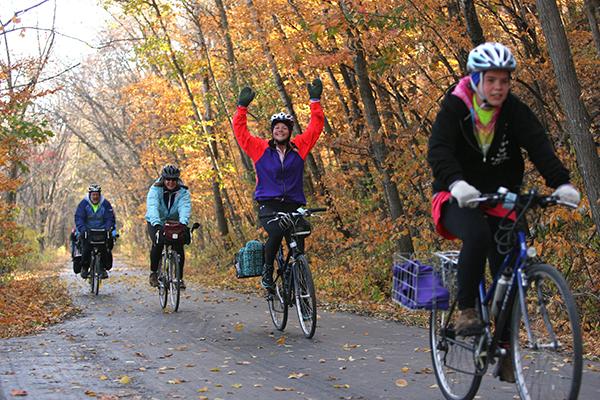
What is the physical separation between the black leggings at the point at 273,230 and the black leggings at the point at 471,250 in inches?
146

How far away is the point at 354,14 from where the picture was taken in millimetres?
9500

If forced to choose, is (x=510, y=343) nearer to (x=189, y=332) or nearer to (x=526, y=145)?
(x=526, y=145)

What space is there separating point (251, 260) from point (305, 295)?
1.34 m

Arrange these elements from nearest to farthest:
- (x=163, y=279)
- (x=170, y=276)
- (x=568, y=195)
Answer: (x=568, y=195)
(x=170, y=276)
(x=163, y=279)

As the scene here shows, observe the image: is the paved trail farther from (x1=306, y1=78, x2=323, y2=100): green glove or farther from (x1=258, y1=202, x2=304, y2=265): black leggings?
(x1=306, y1=78, x2=323, y2=100): green glove

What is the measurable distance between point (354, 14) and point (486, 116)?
598 centimetres

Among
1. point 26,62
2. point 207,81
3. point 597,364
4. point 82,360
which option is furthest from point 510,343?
point 207,81

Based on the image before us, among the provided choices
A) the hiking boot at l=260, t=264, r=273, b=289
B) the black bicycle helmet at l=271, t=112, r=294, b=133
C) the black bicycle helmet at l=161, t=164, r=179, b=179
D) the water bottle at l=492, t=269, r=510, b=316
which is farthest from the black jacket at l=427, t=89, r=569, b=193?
the black bicycle helmet at l=161, t=164, r=179, b=179

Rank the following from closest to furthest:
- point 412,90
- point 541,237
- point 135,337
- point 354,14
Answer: point 135,337 < point 541,237 < point 354,14 < point 412,90

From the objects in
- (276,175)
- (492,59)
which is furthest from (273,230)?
(492,59)

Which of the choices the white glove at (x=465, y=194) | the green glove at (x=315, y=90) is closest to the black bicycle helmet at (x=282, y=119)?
the green glove at (x=315, y=90)

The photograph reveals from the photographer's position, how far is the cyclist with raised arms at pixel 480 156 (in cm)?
386

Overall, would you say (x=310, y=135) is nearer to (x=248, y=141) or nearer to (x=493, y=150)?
(x=248, y=141)

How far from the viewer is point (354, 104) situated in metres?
14.6
